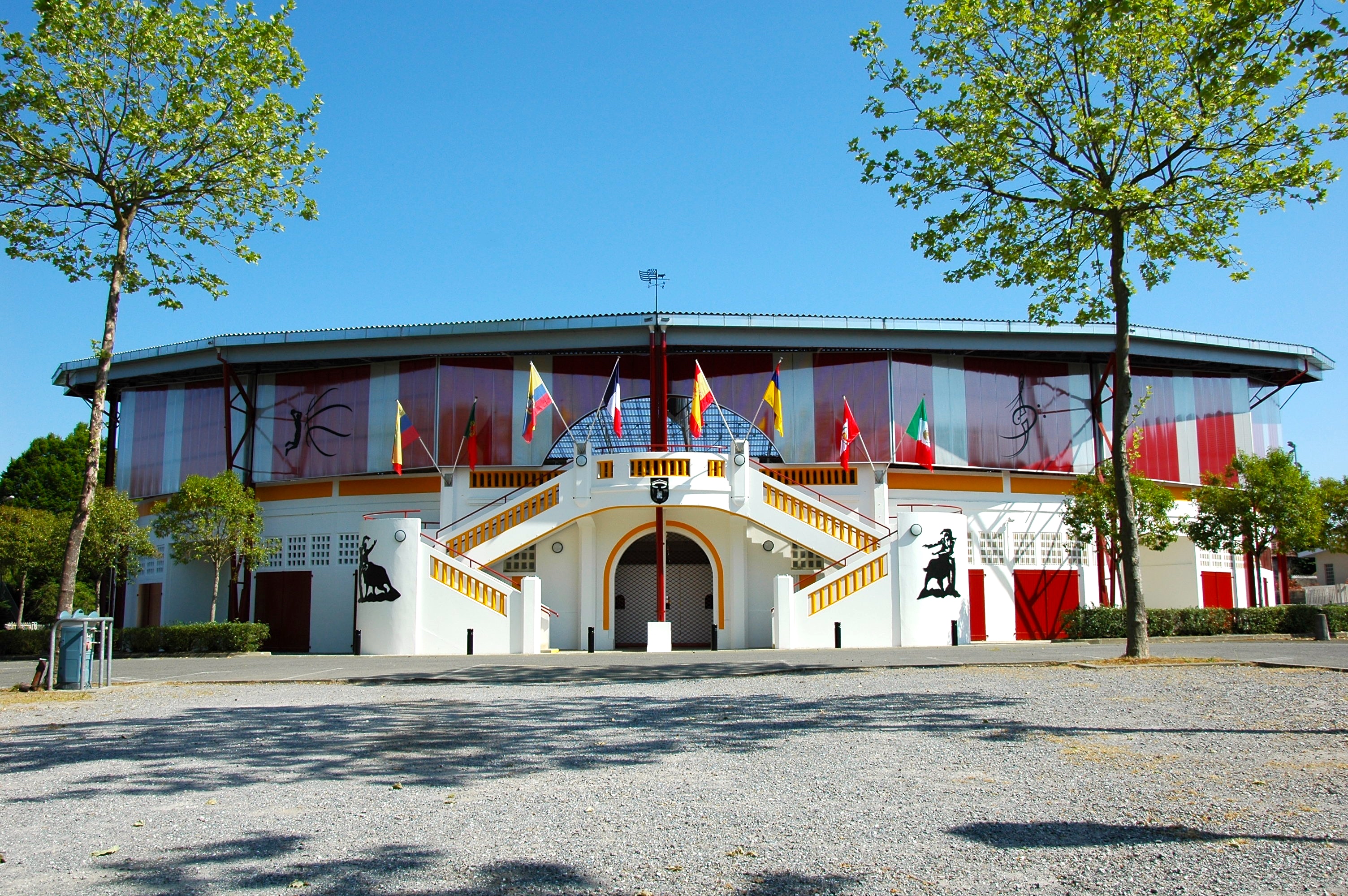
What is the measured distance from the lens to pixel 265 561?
3039cm

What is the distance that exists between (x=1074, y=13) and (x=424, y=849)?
15.8m

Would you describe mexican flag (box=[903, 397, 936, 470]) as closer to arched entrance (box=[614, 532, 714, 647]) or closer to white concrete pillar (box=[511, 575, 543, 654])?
arched entrance (box=[614, 532, 714, 647])

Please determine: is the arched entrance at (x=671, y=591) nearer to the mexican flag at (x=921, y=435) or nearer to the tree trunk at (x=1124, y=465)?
the mexican flag at (x=921, y=435)

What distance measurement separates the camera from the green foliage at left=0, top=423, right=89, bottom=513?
55.3 meters

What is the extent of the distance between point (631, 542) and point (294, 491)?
12.0m

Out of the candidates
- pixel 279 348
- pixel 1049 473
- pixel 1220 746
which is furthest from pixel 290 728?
pixel 1049 473

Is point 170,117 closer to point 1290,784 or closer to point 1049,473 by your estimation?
point 1290,784

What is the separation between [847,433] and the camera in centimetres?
2845

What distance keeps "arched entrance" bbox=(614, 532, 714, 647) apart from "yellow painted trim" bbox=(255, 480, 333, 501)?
33.1 feet

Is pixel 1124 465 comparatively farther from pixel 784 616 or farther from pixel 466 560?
pixel 466 560

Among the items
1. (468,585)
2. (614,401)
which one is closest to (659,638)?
(468,585)

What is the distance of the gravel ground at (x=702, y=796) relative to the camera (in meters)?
5.45

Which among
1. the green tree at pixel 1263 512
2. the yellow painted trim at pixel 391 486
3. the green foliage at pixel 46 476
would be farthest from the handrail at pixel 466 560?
the green foliage at pixel 46 476

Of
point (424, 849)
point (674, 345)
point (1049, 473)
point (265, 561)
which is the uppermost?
point (674, 345)
